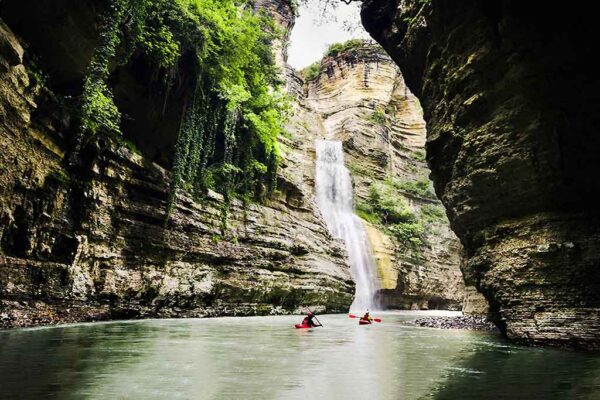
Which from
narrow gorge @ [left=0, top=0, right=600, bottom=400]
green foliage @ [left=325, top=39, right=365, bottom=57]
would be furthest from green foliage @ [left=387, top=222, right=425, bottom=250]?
green foliage @ [left=325, top=39, right=365, bottom=57]

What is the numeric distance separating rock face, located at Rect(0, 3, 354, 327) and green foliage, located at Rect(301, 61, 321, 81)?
30.8 m

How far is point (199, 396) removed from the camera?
163 inches

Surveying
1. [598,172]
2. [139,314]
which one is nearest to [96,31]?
[139,314]

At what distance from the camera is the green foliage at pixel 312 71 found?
156 ft

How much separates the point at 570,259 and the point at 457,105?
3722mm

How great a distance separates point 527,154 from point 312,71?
4365 centimetres

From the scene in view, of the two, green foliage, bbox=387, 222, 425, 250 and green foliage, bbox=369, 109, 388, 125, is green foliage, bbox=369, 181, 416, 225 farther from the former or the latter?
green foliage, bbox=369, 109, 388, 125

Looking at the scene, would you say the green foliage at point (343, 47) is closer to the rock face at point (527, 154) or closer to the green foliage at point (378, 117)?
the green foliage at point (378, 117)

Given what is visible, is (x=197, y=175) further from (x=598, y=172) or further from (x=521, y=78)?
(x=598, y=172)

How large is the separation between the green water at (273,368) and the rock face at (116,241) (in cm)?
167

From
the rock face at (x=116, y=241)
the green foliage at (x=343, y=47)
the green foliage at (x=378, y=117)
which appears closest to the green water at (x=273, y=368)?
the rock face at (x=116, y=241)

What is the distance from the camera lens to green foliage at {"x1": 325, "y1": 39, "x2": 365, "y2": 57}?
→ 44062 mm

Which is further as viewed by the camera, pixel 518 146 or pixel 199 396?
pixel 518 146

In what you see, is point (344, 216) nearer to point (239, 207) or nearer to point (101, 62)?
point (239, 207)
